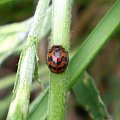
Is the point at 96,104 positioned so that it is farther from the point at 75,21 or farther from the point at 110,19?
the point at 75,21

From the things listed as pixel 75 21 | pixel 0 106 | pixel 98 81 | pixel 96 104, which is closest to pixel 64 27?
pixel 96 104

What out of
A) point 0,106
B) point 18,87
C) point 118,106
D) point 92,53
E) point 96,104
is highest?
point 18,87

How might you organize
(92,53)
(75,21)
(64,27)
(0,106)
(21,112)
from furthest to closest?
(75,21) < (0,106) < (92,53) < (64,27) < (21,112)

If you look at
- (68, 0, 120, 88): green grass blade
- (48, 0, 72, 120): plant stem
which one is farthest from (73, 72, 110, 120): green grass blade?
(48, 0, 72, 120): plant stem

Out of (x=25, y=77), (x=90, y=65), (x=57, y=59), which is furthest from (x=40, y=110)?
(x=90, y=65)

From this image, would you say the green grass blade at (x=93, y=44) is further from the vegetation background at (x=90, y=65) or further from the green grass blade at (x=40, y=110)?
the vegetation background at (x=90, y=65)

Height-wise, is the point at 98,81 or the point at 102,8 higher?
the point at 102,8

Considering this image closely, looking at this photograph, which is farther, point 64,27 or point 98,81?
point 98,81
